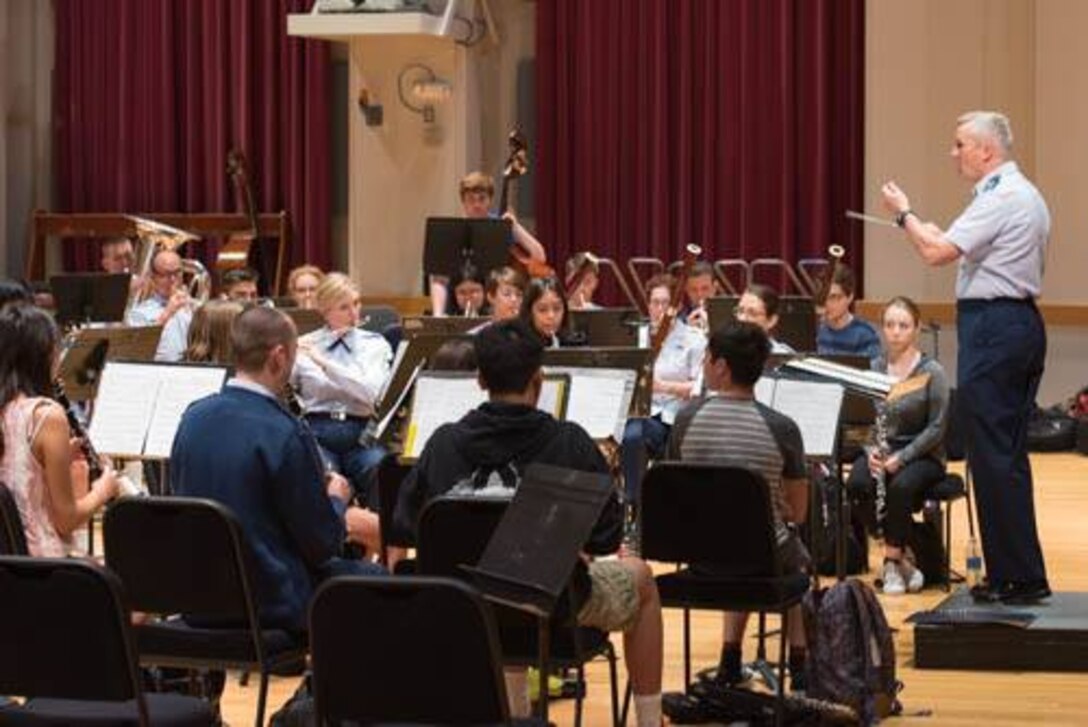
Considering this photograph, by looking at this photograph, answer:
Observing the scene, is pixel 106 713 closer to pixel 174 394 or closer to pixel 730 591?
pixel 730 591

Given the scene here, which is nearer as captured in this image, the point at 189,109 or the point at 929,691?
the point at 929,691

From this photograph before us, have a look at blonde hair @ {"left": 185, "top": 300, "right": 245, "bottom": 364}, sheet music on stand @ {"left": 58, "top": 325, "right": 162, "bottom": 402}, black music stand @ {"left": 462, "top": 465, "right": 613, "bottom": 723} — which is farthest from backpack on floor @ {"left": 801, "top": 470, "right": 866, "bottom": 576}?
sheet music on stand @ {"left": 58, "top": 325, "right": 162, "bottom": 402}

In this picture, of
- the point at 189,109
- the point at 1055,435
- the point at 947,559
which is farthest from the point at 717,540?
the point at 189,109

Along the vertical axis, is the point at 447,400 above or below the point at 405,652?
above

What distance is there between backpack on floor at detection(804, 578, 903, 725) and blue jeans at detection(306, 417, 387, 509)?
2.78 metres

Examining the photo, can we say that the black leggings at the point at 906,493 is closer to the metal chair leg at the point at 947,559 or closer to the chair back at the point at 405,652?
the metal chair leg at the point at 947,559

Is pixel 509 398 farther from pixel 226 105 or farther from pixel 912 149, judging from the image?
pixel 226 105

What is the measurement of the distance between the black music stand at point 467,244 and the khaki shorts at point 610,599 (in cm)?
639

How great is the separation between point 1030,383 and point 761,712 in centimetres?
158

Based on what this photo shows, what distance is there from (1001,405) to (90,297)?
5.64 metres

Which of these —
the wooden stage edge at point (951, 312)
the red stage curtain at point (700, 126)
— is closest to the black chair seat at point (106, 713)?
the wooden stage edge at point (951, 312)

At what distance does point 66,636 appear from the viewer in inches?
178

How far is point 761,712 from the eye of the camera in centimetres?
673

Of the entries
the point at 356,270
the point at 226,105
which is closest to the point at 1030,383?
the point at 356,270
